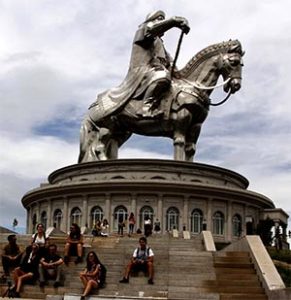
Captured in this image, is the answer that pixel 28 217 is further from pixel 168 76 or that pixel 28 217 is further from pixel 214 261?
pixel 214 261

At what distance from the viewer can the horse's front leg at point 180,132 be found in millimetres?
46469

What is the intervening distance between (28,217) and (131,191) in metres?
13.1

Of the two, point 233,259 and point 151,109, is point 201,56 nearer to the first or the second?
point 151,109

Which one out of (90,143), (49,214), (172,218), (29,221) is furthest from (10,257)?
(29,221)

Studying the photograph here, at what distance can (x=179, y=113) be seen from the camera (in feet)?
153

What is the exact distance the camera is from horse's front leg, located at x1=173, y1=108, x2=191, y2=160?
46.5 meters

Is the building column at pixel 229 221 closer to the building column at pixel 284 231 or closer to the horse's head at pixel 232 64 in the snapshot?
the building column at pixel 284 231

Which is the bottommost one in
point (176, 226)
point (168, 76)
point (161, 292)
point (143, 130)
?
point (161, 292)

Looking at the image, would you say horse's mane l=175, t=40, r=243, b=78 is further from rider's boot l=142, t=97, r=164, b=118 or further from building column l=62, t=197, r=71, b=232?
building column l=62, t=197, r=71, b=232

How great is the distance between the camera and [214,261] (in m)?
17.1

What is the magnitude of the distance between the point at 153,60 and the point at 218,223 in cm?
1339

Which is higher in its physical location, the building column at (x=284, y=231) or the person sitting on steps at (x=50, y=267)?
the building column at (x=284, y=231)

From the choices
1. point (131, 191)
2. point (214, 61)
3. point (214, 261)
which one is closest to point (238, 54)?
point (214, 61)

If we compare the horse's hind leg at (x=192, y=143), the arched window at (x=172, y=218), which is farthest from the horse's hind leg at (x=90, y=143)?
the arched window at (x=172, y=218)
